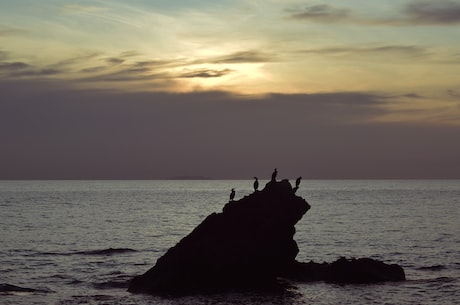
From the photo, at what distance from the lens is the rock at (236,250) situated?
4759cm

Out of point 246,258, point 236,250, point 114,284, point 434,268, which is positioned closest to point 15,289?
point 114,284

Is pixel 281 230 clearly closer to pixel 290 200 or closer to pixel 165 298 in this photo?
pixel 290 200

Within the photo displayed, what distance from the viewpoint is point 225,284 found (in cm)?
4831

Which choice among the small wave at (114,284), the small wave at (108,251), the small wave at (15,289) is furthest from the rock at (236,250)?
the small wave at (108,251)

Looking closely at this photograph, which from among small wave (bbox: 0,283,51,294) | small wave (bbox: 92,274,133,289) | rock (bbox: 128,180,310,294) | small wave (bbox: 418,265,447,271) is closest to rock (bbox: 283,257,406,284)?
rock (bbox: 128,180,310,294)

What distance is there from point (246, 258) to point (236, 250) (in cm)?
96

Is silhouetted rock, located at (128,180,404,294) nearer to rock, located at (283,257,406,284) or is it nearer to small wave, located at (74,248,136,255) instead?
rock, located at (283,257,406,284)

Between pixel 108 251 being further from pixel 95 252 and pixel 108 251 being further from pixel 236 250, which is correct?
pixel 236 250

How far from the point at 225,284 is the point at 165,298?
5.39 metres

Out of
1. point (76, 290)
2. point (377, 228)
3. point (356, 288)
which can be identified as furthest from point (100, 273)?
point (377, 228)

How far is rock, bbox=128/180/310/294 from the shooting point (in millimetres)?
47594

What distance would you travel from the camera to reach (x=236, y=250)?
159 feet

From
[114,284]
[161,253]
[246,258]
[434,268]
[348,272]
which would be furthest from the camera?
[161,253]

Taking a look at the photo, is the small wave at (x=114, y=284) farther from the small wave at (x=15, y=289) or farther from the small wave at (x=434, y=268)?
the small wave at (x=434, y=268)
